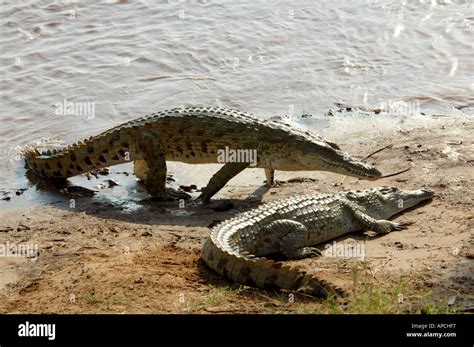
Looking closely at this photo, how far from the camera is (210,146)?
10.1 meters

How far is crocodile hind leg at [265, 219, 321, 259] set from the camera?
27.4 feet

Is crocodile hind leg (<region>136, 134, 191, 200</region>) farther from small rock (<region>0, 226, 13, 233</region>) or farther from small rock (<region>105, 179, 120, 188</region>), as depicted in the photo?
small rock (<region>0, 226, 13, 233</region>)

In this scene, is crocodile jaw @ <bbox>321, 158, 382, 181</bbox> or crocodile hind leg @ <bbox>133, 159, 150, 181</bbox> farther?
crocodile hind leg @ <bbox>133, 159, 150, 181</bbox>

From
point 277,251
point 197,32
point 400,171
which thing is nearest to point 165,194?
point 277,251

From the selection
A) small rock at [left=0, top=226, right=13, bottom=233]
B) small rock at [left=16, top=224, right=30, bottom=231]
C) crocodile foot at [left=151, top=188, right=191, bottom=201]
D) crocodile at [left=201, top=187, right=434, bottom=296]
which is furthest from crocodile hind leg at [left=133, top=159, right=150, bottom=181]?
crocodile at [left=201, top=187, right=434, bottom=296]

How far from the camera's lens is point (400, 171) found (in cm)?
1034

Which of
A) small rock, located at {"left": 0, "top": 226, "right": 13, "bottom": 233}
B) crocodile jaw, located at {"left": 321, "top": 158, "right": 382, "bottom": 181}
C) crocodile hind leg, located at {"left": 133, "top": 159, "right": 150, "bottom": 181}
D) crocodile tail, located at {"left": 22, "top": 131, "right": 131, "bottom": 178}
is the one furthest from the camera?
crocodile hind leg, located at {"left": 133, "top": 159, "right": 150, "bottom": 181}

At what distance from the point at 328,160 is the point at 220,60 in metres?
4.94

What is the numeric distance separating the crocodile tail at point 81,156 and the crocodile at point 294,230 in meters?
2.37

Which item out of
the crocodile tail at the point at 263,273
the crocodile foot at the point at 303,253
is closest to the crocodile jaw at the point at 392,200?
the crocodile foot at the point at 303,253

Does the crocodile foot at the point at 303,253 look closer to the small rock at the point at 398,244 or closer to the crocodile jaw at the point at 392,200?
the small rock at the point at 398,244
